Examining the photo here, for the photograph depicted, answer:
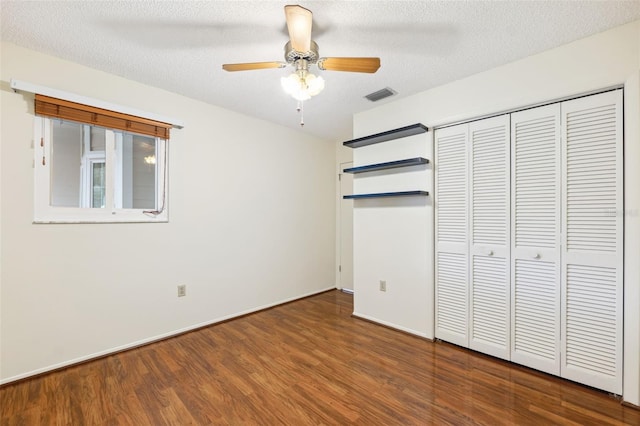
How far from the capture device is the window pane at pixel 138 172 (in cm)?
255

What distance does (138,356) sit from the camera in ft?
7.82

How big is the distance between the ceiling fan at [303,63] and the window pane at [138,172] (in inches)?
57.8

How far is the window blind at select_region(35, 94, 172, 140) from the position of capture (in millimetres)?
2064

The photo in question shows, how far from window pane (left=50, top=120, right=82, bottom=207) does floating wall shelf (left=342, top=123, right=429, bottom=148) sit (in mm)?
2513

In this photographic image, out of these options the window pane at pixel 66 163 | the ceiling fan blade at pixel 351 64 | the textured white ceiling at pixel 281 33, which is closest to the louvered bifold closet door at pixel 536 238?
the textured white ceiling at pixel 281 33

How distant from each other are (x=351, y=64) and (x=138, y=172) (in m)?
2.20

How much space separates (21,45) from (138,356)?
2.52 m

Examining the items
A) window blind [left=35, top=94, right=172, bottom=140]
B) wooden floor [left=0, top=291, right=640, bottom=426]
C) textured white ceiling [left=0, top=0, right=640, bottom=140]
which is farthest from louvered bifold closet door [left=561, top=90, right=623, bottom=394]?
window blind [left=35, top=94, right=172, bottom=140]

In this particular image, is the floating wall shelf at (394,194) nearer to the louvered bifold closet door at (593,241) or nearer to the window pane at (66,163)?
the louvered bifold closet door at (593,241)

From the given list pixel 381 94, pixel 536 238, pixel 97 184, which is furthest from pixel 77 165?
pixel 536 238

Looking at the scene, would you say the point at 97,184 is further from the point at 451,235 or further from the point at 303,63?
the point at 451,235

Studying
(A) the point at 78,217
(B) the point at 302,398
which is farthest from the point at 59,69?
(B) the point at 302,398

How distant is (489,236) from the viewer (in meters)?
2.36

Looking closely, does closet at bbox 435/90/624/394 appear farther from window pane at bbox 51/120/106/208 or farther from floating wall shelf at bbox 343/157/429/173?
window pane at bbox 51/120/106/208
